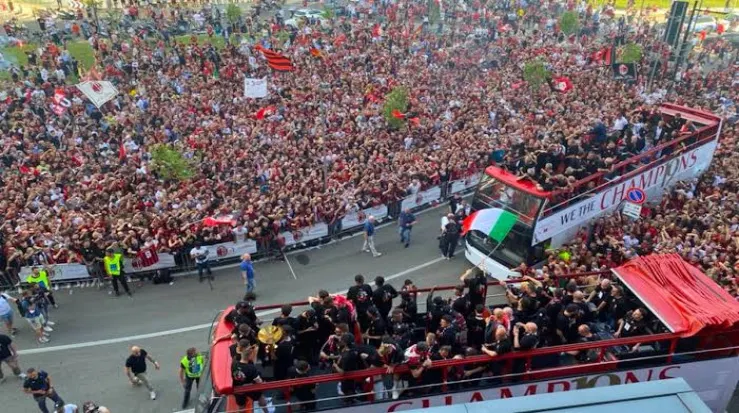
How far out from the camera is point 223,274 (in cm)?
1684

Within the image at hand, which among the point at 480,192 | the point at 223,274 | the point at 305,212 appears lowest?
the point at 223,274

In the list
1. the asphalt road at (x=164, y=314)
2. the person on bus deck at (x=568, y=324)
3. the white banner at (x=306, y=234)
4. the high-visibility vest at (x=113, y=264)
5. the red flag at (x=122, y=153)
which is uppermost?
the person on bus deck at (x=568, y=324)

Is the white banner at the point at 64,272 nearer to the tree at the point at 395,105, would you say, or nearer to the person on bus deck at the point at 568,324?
the person on bus deck at the point at 568,324

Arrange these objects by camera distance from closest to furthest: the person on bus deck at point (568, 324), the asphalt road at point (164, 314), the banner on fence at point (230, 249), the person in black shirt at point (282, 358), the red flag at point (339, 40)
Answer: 1. the person in black shirt at point (282, 358)
2. the person on bus deck at point (568, 324)
3. the asphalt road at point (164, 314)
4. the banner on fence at point (230, 249)
5. the red flag at point (339, 40)

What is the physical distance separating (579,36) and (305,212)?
33.5m

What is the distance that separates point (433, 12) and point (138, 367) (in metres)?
40.0

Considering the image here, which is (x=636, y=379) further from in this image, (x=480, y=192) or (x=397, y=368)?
(x=480, y=192)

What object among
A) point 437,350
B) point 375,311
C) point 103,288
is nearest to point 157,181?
point 103,288

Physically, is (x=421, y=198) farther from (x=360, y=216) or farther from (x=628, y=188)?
(x=628, y=188)

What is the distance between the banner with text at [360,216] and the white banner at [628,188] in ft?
21.0

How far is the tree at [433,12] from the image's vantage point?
149 feet

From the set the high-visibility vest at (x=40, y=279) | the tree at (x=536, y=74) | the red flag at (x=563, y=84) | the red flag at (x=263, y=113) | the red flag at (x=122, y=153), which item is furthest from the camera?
the tree at (x=536, y=74)

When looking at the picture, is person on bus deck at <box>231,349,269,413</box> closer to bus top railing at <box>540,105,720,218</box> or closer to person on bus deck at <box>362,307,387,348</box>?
person on bus deck at <box>362,307,387,348</box>

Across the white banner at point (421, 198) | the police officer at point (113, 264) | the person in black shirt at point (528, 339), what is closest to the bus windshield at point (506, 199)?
the white banner at point (421, 198)
